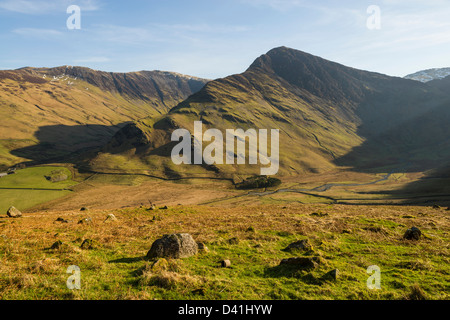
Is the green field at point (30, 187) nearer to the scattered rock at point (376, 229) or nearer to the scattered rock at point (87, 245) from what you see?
the scattered rock at point (87, 245)

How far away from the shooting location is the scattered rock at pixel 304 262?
45.9 feet

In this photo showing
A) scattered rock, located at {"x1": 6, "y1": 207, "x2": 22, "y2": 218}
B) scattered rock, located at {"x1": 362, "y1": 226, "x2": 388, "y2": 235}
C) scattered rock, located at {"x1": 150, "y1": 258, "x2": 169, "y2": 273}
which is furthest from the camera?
scattered rock, located at {"x1": 6, "y1": 207, "x2": 22, "y2": 218}

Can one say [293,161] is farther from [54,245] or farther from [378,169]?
[54,245]

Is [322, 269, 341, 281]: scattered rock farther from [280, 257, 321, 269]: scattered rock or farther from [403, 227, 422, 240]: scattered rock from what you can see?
[403, 227, 422, 240]: scattered rock

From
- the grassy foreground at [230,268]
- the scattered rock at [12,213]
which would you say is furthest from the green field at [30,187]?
the grassy foreground at [230,268]

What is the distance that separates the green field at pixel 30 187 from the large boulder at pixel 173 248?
107929 mm

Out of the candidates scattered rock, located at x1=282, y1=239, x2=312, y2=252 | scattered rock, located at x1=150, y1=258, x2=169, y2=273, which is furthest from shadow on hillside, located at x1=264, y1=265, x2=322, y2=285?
scattered rock, located at x1=150, y1=258, x2=169, y2=273

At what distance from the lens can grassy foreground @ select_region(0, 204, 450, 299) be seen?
36.0 feet

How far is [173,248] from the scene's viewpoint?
52.6 ft

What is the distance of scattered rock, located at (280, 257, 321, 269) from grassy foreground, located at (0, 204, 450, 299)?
0.30 metres

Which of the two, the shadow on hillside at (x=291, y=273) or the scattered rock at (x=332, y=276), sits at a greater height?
the scattered rock at (x=332, y=276)

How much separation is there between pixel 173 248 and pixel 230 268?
4203 millimetres
